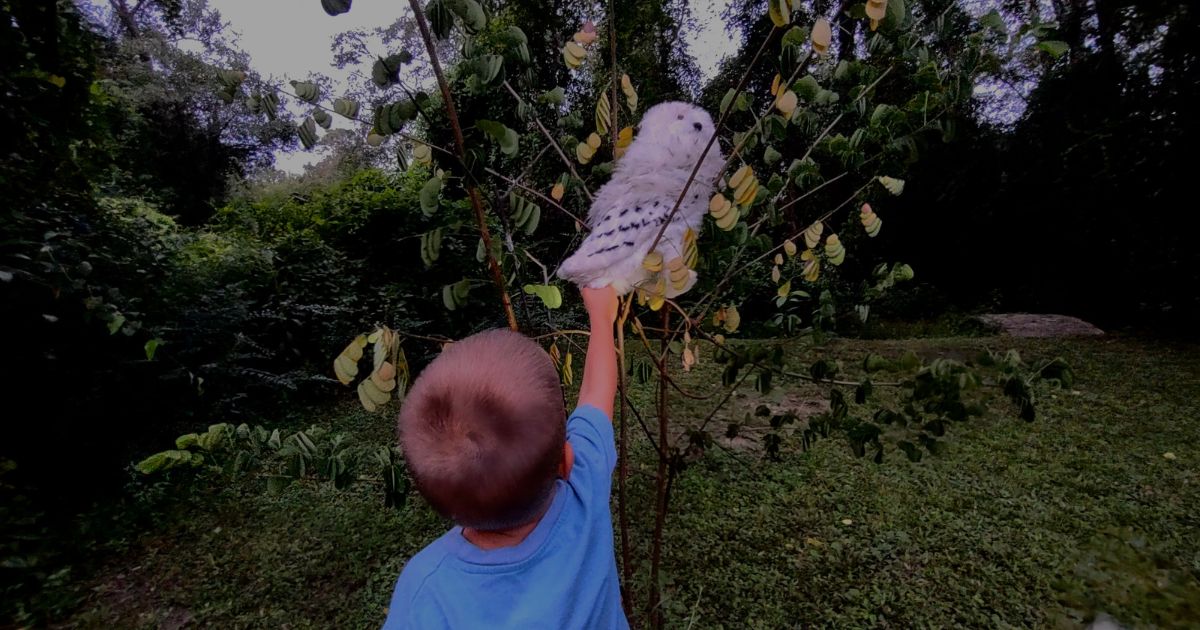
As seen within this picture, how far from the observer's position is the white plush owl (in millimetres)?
958

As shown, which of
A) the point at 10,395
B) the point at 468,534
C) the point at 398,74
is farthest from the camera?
the point at 10,395

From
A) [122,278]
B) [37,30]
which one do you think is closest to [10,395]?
[122,278]

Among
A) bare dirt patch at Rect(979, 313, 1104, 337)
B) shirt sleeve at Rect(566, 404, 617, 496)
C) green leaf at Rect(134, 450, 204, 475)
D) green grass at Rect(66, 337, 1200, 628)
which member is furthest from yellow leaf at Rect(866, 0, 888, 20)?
bare dirt patch at Rect(979, 313, 1104, 337)

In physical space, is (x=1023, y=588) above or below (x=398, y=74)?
below

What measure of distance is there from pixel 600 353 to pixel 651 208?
0.27 meters

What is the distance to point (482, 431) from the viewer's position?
72 centimetres

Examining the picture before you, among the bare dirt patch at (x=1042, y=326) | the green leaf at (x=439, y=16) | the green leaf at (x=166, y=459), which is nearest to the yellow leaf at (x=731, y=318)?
the green leaf at (x=439, y=16)

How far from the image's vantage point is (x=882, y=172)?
113cm

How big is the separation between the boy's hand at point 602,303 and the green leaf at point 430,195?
12.6 inches

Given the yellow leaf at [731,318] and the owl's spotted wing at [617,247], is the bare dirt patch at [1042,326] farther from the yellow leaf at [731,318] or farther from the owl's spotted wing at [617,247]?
the owl's spotted wing at [617,247]

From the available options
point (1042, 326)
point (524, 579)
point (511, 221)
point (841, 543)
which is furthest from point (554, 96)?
point (1042, 326)

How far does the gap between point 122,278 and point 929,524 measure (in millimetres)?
4449

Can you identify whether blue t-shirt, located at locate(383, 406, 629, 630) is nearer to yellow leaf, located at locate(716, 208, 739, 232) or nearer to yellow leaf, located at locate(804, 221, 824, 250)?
yellow leaf, located at locate(716, 208, 739, 232)

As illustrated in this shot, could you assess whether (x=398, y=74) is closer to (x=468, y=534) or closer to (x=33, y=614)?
(x=468, y=534)
